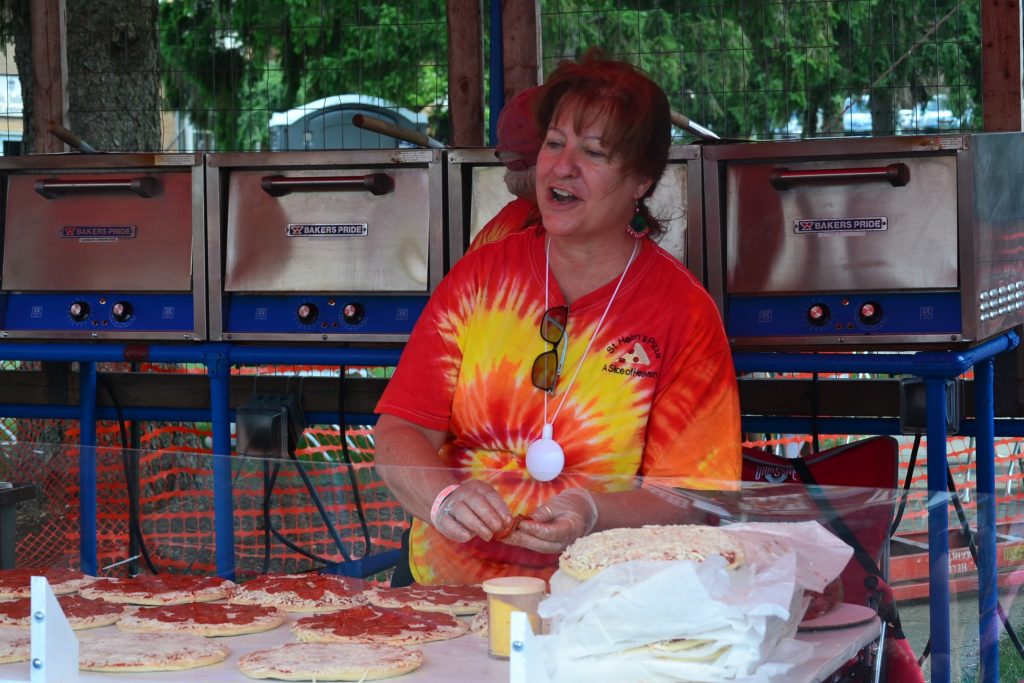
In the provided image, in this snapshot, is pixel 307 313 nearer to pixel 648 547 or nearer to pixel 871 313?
pixel 871 313

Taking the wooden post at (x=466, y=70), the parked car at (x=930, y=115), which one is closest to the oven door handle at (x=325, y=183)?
the wooden post at (x=466, y=70)

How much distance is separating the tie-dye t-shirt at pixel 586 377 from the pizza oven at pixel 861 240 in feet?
3.49

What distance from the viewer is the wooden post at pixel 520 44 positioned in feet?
13.4

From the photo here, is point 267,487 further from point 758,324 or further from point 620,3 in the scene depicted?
point 620,3

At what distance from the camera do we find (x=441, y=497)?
193 centimetres

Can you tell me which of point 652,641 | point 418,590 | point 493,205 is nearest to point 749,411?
point 493,205

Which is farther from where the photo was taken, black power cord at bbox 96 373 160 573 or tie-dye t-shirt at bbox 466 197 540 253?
tie-dye t-shirt at bbox 466 197 540 253

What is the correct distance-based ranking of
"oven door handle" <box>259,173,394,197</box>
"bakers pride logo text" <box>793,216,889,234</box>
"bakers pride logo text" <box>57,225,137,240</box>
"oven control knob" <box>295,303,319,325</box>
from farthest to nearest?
"bakers pride logo text" <box>57,225,137,240</box> → "oven control knob" <box>295,303,319,325</box> → "oven door handle" <box>259,173,394,197</box> → "bakers pride logo text" <box>793,216,889,234</box>

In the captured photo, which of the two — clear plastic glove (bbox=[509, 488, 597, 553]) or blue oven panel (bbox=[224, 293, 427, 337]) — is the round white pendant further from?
blue oven panel (bbox=[224, 293, 427, 337])

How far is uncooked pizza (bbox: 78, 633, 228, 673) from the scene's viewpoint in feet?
5.36

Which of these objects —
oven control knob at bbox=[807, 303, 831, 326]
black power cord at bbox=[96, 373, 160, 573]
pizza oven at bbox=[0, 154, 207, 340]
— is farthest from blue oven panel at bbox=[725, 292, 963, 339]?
black power cord at bbox=[96, 373, 160, 573]

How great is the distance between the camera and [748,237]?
141 inches

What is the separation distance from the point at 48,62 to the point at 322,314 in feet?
5.43

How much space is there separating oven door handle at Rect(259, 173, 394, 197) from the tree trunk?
2.84m
